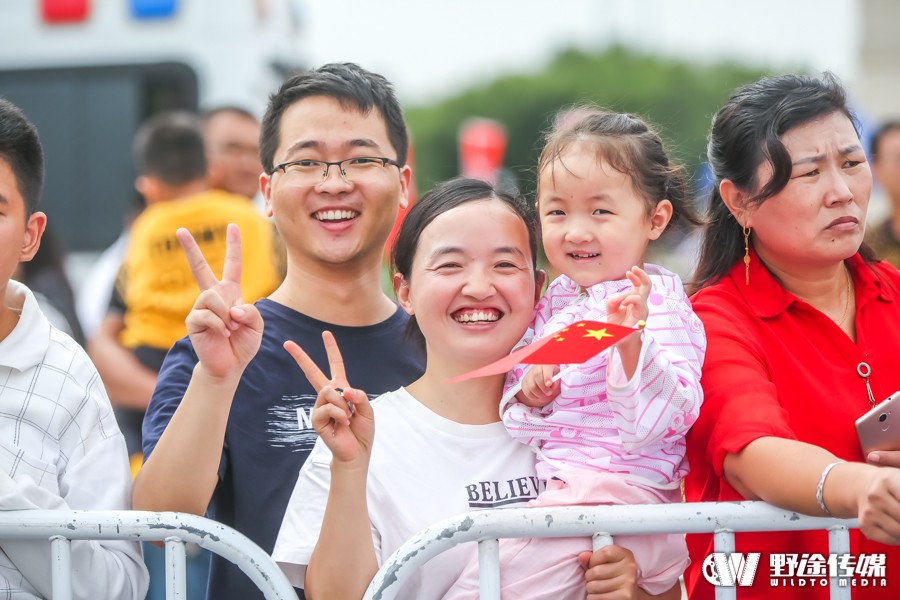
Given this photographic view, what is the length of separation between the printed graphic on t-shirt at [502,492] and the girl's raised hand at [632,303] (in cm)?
45

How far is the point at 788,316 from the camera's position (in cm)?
286

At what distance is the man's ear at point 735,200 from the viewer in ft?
9.46

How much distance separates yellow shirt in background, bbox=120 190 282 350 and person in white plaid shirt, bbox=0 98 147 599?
7.15ft

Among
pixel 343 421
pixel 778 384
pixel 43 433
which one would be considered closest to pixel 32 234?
pixel 43 433

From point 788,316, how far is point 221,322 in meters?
1.33

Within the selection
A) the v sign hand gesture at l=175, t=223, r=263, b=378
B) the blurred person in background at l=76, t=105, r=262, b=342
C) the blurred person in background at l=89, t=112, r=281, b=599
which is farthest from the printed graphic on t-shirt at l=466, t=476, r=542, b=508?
the blurred person in background at l=76, t=105, r=262, b=342

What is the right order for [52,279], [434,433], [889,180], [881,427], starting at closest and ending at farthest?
[881,427] → [434,433] → [52,279] → [889,180]

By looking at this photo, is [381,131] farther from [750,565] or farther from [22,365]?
[750,565]

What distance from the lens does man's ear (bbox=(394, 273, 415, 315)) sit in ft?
9.82

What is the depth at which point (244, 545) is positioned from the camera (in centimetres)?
251

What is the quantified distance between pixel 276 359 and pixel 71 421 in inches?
22.6

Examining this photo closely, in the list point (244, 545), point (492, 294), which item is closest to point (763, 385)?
point (492, 294)

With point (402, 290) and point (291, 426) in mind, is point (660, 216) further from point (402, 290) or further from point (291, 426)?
point (291, 426)

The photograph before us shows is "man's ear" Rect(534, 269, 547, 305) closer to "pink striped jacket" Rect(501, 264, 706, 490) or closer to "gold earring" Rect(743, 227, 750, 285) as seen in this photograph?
"pink striped jacket" Rect(501, 264, 706, 490)
